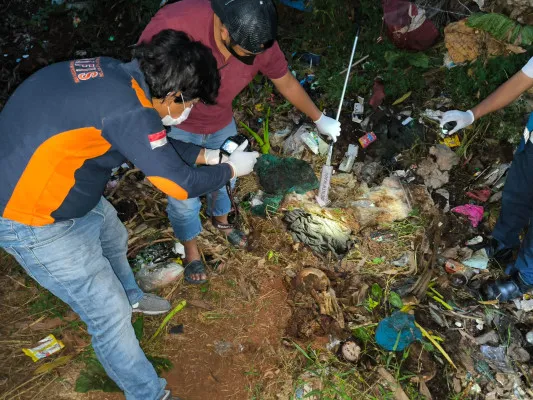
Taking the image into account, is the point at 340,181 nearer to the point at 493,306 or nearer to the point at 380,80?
the point at 380,80

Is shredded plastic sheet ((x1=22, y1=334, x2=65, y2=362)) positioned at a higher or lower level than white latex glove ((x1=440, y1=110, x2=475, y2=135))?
lower

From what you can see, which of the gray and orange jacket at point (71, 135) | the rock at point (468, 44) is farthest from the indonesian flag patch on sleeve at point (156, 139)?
the rock at point (468, 44)

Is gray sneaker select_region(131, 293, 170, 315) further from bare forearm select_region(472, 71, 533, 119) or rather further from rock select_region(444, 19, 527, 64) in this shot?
rock select_region(444, 19, 527, 64)

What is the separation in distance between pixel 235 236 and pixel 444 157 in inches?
86.2

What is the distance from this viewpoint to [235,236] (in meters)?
3.81

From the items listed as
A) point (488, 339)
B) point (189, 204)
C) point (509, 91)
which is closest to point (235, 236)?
point (189, 204)

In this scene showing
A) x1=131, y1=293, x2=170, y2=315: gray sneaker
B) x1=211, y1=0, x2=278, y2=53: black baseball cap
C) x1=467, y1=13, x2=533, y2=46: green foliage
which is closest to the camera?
x1=211, y1=0, x2=278, y2=53: black baseball cap

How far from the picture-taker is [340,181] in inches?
164

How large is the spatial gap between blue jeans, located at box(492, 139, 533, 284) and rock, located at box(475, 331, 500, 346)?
1.64ft

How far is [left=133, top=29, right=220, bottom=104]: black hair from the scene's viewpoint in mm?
1925

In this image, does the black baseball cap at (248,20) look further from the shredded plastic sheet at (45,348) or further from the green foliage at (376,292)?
the shredded plastic sheet at (45,348)

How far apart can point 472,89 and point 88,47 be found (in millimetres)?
4450

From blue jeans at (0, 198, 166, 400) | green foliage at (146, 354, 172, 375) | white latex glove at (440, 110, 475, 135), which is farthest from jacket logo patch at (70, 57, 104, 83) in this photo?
white latex glove at (440, 110, 475, 135)

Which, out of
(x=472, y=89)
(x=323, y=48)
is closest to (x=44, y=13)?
(x=323, y=48)
